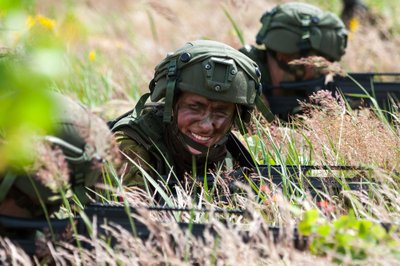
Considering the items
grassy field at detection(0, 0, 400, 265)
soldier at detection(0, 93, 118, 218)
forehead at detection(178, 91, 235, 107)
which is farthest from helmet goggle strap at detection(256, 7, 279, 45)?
soldier at detection(0, 93, 118, 218)

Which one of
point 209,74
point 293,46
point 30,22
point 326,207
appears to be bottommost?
point 326,207

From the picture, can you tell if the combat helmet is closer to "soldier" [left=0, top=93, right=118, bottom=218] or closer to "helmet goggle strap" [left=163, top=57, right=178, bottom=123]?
"helmet goggle strap" [left=163, top=57, right=178, bottom=123]

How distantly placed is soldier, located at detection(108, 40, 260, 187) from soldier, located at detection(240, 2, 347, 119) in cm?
225

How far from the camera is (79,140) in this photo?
8.68 feet

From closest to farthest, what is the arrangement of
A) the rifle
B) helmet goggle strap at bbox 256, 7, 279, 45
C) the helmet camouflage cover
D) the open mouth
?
the helmet camouflage cover
the open mouth
the rifle
helmet goggle strap at bbox 256, 7, 279, 45

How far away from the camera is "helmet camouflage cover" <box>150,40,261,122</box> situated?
13.4 ft

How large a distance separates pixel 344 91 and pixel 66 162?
364cm

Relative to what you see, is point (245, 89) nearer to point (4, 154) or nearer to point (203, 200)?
point (203, 200)

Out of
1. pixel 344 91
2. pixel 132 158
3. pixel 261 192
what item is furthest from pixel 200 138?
pixel 344 91

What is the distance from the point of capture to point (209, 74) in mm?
4059

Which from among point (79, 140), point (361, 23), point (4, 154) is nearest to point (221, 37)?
point (361, 23)

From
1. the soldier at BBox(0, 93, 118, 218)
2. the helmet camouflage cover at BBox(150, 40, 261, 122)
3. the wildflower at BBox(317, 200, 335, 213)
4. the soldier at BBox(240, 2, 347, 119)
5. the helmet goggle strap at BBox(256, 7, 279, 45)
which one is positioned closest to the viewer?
the soldier at BBox(0, 93, 118, 218)

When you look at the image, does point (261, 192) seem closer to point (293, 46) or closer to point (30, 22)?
point (293, 46)

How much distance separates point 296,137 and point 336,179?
1038mm
